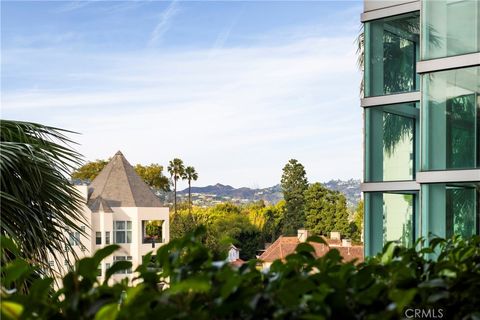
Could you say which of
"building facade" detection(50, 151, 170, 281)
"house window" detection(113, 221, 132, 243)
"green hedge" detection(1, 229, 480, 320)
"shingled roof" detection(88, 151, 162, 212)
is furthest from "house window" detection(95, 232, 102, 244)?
"green hedge" detection(1, 229, 480, 320)

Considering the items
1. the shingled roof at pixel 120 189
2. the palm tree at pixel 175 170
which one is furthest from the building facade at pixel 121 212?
the palm tree at pixel 175 170

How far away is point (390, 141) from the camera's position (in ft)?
27.5

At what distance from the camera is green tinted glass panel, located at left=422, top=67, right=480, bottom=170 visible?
21.2 feet

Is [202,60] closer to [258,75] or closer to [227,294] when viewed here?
[258,75]

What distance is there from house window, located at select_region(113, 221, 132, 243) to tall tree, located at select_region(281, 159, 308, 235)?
1284 cm

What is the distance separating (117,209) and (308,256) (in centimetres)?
3699

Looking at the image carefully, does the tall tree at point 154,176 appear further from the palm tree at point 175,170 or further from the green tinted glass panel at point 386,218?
the green tinted glass panel at point 386,218

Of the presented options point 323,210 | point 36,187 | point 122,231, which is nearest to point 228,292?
point 36,187

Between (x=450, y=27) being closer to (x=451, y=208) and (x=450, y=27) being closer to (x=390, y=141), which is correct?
(x=451, y=208)

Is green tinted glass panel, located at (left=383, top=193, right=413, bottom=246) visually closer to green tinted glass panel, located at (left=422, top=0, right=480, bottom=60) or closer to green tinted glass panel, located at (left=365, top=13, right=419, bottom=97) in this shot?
green tinted glass panel, located at (left=365, top=13, right=419, bottom=97)

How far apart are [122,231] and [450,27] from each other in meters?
31.8

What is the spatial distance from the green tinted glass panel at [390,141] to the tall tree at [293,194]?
37.4m

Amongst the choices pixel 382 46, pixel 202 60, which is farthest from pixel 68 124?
pixel 382 46

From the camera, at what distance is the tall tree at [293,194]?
46.6 meters
